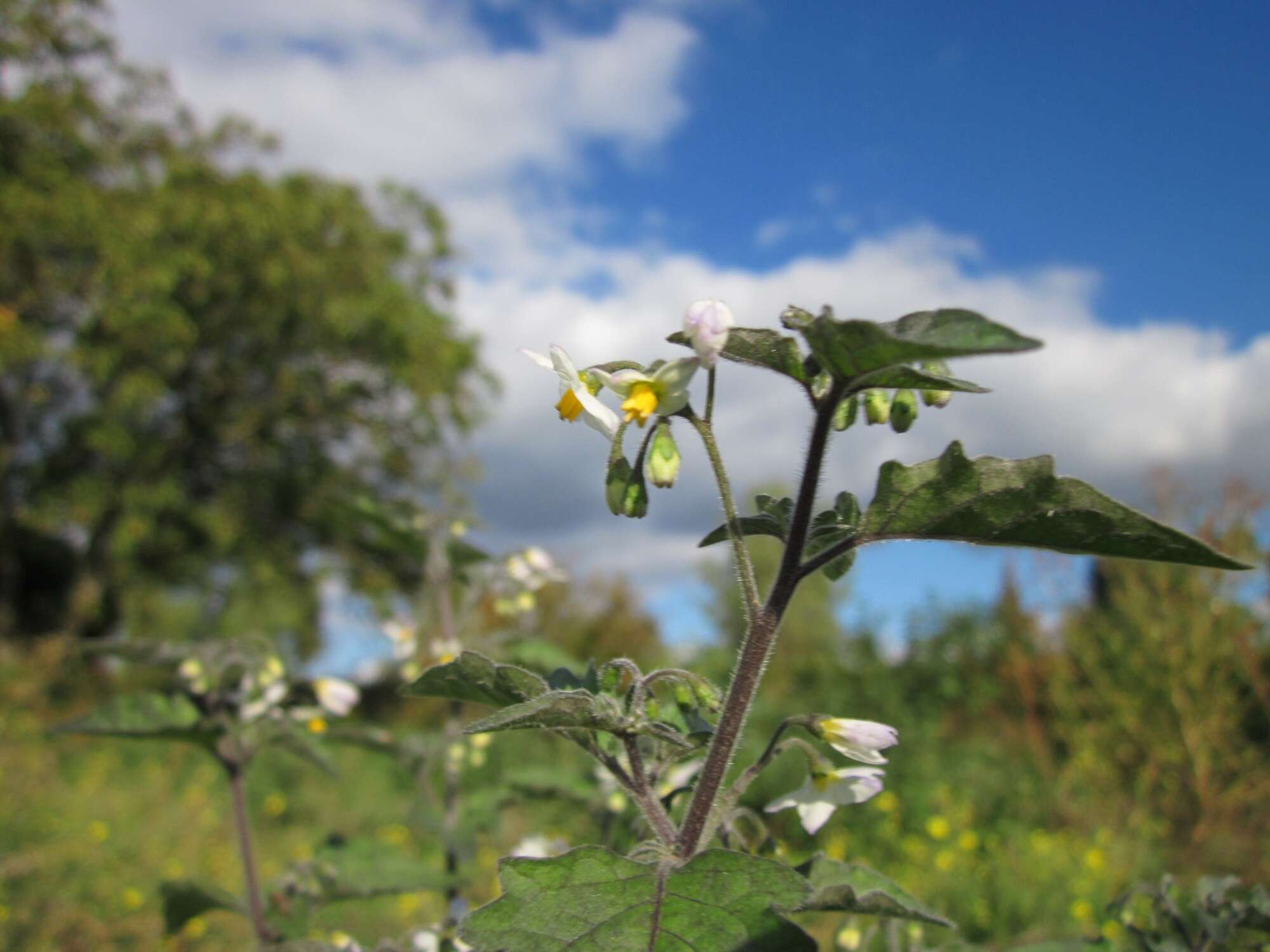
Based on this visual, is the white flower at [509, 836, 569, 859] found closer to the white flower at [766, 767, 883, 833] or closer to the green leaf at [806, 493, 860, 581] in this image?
the white flower at [766, 767, 883, 833]

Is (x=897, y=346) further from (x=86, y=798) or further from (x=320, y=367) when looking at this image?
(x=320, y=367)

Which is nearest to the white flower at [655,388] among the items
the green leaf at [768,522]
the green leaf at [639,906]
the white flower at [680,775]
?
the green leaf at [768,522]

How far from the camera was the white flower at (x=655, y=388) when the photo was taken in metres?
0.95

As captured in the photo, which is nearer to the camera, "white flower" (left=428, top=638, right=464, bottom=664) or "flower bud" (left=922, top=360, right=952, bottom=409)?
"flower bud" (left=922, top=360, right=952, bottom=409)

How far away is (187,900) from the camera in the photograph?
6.43 feet

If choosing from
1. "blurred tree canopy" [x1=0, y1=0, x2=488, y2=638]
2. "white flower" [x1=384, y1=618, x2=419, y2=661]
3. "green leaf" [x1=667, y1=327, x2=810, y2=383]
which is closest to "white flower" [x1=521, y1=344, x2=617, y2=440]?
"green leaf" [x1=667, y1=327, x2=810, y2=383]

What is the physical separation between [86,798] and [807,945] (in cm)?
805

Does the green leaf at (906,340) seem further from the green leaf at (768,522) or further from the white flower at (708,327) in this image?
the green leaf at (768,522)

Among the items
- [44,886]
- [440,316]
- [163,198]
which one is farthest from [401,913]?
[440,316]

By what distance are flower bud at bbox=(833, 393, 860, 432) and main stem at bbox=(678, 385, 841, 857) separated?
4 centimetres

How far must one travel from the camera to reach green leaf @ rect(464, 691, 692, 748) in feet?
2.64

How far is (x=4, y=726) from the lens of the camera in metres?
7.98

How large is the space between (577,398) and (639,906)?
0.51m

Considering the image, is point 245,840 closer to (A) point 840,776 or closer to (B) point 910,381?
(A) point 840,776
